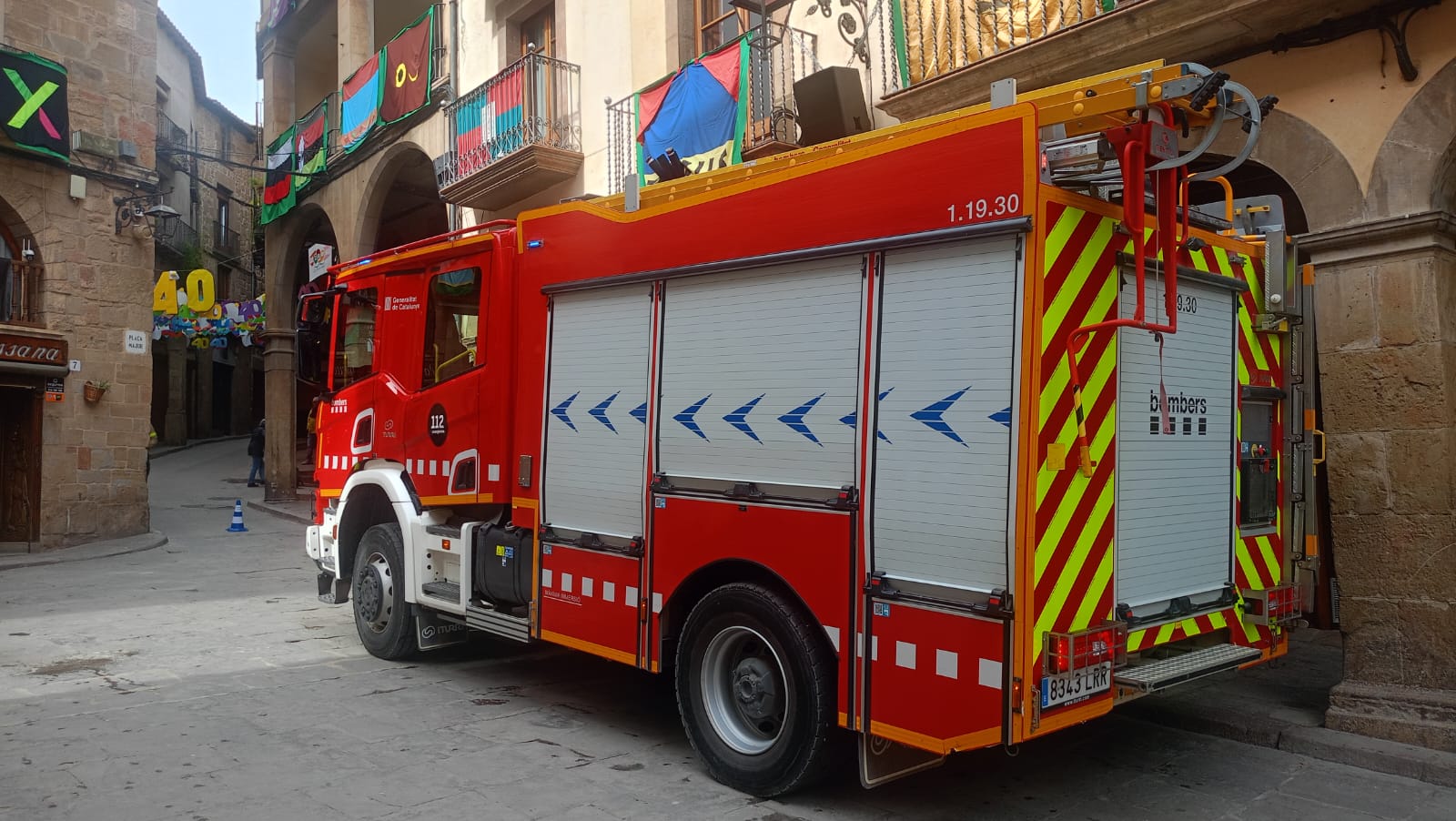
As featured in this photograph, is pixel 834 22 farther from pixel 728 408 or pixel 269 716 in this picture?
pixel 269 716

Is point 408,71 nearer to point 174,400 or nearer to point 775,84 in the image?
point 775,84

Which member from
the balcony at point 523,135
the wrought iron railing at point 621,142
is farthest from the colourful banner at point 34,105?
the wrought iron railing at point 621,142

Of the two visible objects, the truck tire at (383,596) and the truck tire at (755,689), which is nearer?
the truck tire at (755,689)

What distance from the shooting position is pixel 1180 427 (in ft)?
15.1

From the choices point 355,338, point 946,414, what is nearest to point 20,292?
point 355,338

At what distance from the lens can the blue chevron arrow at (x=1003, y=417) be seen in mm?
3873

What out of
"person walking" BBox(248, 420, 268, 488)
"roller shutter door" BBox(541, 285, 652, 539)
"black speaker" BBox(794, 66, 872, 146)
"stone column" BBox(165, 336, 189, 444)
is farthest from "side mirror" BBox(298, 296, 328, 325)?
"stone column" BBox(165, 336, 189, 444)

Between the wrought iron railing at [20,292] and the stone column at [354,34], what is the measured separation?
6.35 metres

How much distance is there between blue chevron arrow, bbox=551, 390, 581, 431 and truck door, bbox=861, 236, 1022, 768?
208 centimetres

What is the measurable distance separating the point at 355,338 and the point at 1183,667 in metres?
6.13

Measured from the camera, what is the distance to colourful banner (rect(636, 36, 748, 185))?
380 inches

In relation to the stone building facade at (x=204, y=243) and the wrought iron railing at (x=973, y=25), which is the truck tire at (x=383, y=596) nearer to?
the wrought iron railing at (x=973, y=25)

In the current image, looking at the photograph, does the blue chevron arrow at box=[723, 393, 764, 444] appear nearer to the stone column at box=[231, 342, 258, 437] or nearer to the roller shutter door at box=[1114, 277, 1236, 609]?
the roller shutter door at box=[1114, 277, 1236, 609]

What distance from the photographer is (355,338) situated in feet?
26.2
